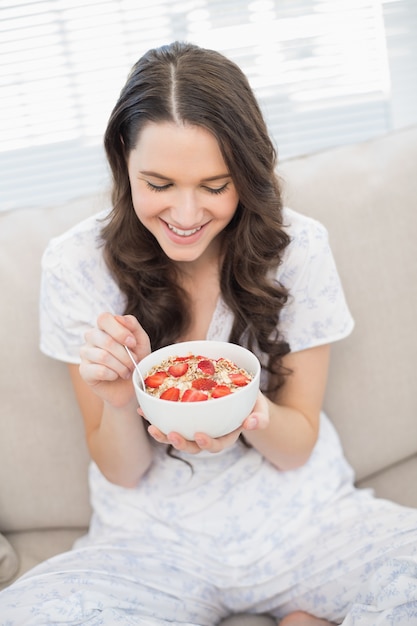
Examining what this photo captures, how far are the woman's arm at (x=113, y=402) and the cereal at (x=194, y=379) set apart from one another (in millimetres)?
81

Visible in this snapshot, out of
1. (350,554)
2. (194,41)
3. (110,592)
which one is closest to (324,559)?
(350,554)

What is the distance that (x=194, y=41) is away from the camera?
2047 mm

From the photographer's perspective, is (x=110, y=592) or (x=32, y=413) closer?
(x=110, y=592)

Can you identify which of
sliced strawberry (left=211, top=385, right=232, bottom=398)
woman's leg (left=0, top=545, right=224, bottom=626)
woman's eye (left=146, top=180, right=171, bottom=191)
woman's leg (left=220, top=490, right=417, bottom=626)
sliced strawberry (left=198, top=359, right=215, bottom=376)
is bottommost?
woman's leg (left=220, top=490, right=417, bottom=626)

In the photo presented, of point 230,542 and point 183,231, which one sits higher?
point 183,231

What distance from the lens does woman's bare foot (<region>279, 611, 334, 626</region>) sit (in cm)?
133

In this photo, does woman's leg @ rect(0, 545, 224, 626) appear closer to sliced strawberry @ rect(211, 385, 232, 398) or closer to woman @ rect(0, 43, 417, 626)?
woman @ rect(0, 43, 417, 626)

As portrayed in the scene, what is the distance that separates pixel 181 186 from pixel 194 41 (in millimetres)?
1019

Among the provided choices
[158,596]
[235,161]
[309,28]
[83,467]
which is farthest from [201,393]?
[309,28]

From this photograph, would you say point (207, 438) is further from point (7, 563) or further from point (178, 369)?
point (7, 563)

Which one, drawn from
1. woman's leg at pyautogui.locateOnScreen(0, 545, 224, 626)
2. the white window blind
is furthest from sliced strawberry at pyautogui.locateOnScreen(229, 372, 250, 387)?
the white window blind

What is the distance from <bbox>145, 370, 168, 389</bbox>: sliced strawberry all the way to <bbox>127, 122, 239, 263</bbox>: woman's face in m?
0.29

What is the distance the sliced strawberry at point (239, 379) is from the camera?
103cm

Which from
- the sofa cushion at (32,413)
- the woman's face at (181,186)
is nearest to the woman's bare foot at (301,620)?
the sofa cushion at (32,413)
